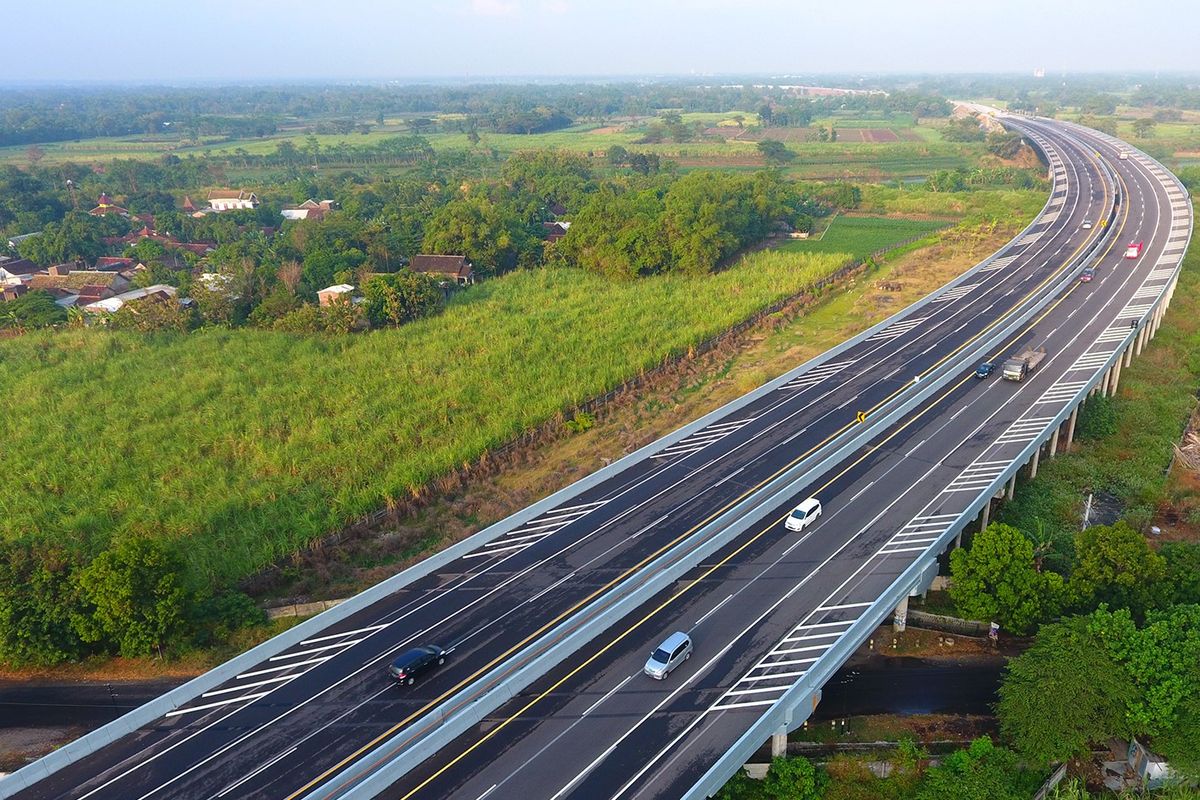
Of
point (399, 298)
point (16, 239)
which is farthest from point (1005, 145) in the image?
point (16, 239)

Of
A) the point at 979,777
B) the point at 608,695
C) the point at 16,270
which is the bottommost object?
the point at 979,777

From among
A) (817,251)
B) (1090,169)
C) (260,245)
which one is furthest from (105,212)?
(1090,169)

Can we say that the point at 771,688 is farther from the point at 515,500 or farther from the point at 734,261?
the point at 734,261

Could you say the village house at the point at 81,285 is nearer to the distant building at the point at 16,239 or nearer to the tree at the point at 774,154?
the distant building at the point at 16,239

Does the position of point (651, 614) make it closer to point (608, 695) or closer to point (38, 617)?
point (608, 695)

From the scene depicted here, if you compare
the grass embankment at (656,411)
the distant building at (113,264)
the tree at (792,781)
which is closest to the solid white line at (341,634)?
the grass embankment at (656,411)
